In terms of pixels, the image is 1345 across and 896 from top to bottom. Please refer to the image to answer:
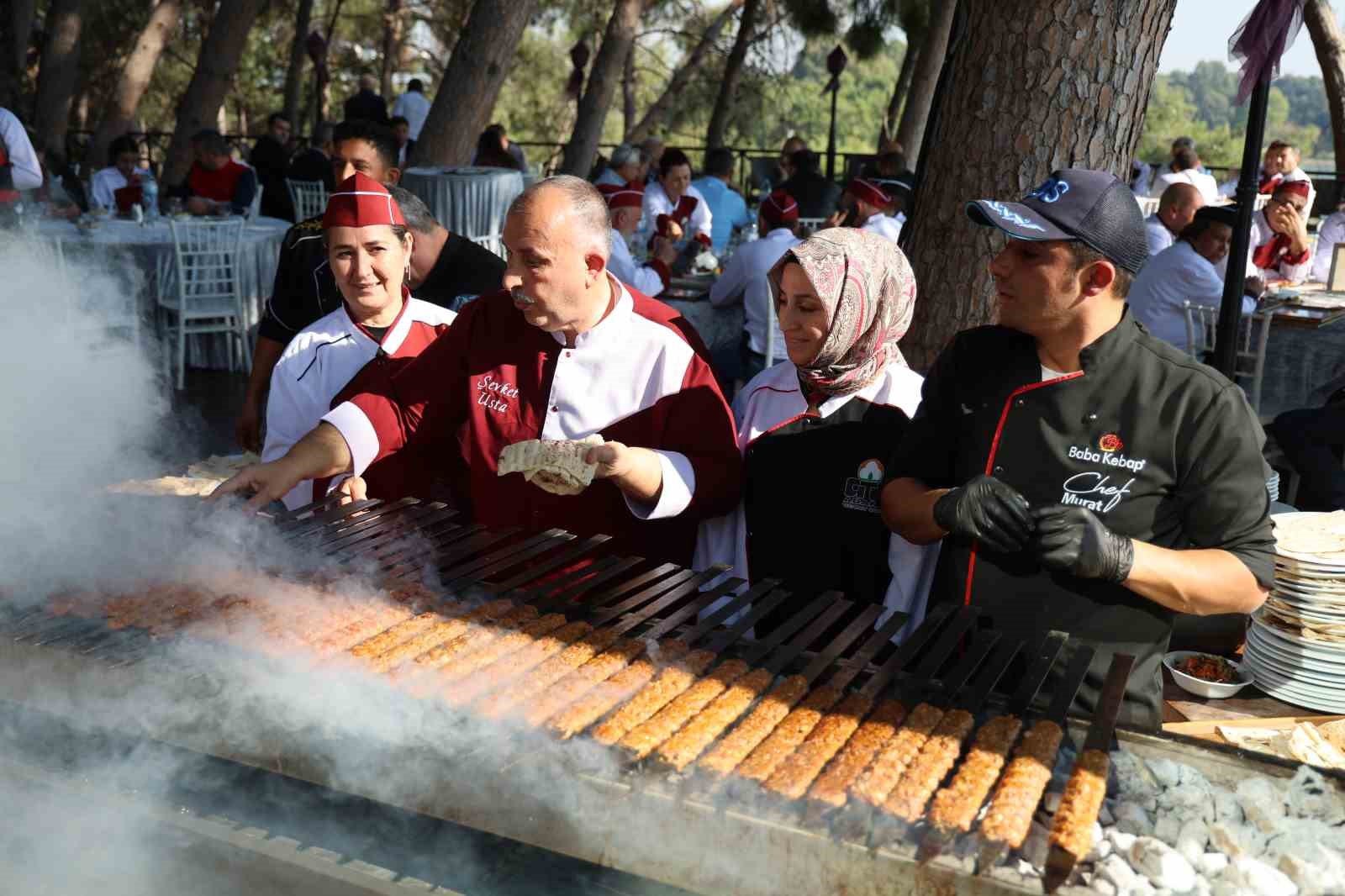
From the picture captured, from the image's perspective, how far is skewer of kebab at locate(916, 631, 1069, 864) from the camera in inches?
63.7

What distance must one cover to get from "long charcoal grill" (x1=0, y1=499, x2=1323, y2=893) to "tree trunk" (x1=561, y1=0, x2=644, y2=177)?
10356 millimetres

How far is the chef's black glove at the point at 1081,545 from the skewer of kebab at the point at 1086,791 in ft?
0.51

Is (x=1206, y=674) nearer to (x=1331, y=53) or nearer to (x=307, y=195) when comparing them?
(x=307, y=195)

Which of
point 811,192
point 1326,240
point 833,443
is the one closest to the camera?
point 833,443

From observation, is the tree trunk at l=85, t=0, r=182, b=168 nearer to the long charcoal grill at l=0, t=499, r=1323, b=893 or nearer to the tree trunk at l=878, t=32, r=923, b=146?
the tree trunk at l=878, t=32, r=923, b=146

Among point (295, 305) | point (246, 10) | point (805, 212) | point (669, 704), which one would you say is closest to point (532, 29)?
point (246, 10)

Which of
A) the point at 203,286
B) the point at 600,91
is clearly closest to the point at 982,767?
the point at 203,286

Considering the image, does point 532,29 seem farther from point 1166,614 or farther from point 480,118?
point 1166,614

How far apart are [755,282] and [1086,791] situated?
16.9 ft

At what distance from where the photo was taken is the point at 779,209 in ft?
23.6

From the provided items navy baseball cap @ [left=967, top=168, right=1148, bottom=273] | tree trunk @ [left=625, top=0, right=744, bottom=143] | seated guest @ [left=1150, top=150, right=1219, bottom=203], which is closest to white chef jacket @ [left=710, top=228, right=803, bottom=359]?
navy baseball cap @ [left=967, top=168, right=1148, bottom=273]

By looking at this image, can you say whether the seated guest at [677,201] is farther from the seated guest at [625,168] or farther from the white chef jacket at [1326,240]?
the white chef jacket at [1326,240]

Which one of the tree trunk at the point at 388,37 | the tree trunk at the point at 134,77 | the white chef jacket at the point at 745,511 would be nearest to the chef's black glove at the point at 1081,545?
the white chef jacket at the point at 745,511

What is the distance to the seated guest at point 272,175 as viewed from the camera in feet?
37.1
